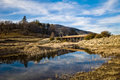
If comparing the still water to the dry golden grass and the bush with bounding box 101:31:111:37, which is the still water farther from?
the bush with bounding box 101:31:111:37

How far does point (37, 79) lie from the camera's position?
11344 mm

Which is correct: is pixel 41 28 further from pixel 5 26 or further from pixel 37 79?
pixel 37 79

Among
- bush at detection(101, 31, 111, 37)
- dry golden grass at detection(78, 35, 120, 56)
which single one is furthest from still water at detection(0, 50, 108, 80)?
bush at detection(101, 31, 111, 37)

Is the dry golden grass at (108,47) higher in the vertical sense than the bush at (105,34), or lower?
lower

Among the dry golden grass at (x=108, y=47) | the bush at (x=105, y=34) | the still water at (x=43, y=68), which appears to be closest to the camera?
the still water at (x=43, y=68)

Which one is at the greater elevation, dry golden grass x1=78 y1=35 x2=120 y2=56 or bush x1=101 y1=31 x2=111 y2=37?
bush x1=101 y1=31 x2=111 y2=37

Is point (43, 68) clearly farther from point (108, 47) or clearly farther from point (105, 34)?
point (105, 34)

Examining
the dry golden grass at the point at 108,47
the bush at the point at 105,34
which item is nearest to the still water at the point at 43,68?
the dry golden grass at the point at 108,47

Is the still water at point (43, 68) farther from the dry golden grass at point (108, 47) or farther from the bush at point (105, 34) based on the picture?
the bush at point (105, 34)

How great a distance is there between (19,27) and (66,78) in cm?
15156

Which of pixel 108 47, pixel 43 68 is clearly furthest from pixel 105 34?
pixel 43 68

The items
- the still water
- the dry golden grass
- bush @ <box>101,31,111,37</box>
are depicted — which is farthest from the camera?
bush @ <box>101,31,111,37</box>

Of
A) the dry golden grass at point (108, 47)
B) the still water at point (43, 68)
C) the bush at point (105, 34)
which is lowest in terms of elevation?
the still water at point (43, 68)

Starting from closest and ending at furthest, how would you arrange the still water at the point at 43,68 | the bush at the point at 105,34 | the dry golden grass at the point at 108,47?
the still water at the point at 43,68
the dry golden grass at the point at 108,47
the bush at the point at 105,34
